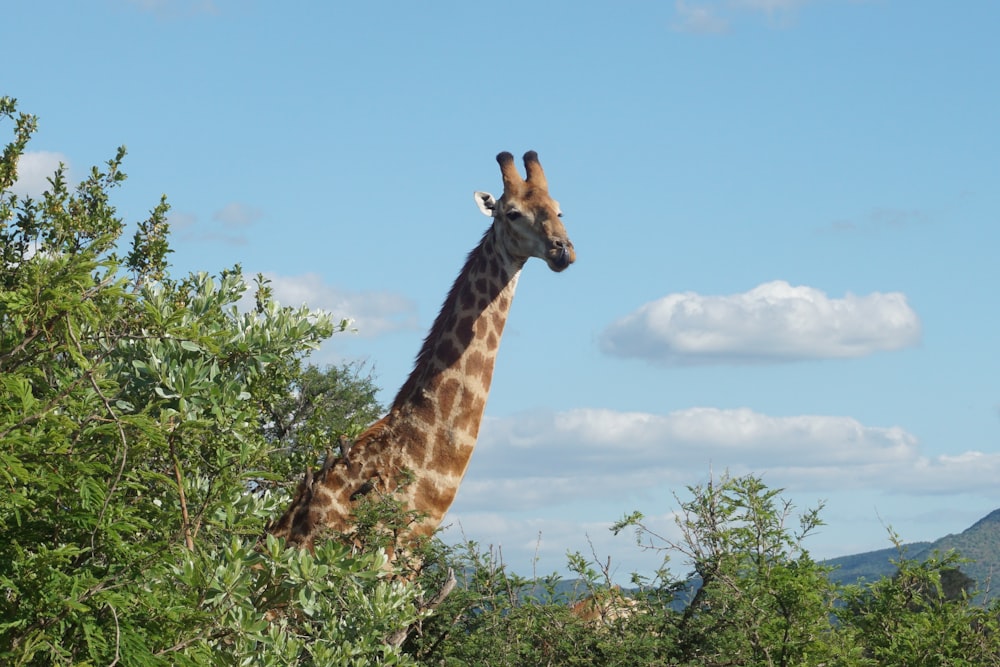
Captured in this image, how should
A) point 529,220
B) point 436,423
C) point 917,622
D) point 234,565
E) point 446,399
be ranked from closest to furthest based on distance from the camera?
1. point 234,565
2. point 917,622
3. point 436,423
4. point 446,399
5. point 529,220

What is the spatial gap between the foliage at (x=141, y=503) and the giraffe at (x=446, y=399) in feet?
9.55

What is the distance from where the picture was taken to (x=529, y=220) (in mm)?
14062

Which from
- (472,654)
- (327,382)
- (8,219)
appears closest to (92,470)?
(472,654)

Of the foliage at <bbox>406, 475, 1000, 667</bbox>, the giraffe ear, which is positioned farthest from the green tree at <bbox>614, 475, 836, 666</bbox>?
the giraffe ear

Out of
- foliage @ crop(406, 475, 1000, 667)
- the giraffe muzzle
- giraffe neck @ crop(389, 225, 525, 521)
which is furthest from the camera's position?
the giraffe muzzle

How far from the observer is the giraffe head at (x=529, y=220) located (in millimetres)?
13766

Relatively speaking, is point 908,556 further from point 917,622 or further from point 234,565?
point 234,565

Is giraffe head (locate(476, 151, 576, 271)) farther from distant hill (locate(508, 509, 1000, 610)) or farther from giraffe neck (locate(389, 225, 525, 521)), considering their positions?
distant hill (locate(508, 509, 1000, 610))

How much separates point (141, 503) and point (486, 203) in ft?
25.0

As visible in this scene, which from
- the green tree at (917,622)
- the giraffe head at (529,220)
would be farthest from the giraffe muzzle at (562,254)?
the green tree at (917,622)

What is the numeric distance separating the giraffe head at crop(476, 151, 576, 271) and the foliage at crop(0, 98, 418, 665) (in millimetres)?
4963

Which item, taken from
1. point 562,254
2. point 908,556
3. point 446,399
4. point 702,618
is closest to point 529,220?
point 562,254

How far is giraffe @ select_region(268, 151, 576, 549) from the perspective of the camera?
1226cm

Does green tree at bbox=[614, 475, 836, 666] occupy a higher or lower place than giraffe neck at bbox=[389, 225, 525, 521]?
lower
